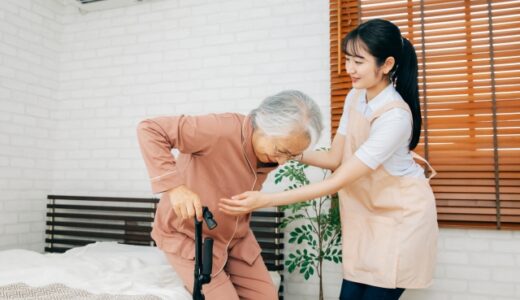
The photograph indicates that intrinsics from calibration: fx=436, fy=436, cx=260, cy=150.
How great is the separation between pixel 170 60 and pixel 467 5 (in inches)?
83.8

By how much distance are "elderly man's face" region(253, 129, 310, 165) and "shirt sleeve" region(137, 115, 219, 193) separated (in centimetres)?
16

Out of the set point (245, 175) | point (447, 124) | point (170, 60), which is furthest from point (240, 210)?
point (170, 60)

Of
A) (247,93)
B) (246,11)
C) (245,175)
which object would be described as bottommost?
(245,175)

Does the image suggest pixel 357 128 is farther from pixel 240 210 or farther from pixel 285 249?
pixel 285 249

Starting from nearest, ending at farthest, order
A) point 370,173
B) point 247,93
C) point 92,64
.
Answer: point 370,173 → point 247,93 → point 92,64

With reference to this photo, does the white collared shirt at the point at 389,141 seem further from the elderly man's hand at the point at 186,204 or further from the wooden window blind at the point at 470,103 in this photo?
the wooden window blind at the point at 470,103

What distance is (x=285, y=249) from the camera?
2977 millimetres

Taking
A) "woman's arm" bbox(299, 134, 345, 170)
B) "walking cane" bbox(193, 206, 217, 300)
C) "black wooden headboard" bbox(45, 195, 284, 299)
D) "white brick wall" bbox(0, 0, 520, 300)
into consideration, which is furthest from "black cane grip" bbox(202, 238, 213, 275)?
"white brick wall" bbox(0, 0, 520, 300)

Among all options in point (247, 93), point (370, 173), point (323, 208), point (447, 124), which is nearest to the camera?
point (370, 173)

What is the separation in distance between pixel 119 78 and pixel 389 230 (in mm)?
2675

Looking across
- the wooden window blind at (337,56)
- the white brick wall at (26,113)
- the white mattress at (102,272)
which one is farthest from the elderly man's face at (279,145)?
the white brick wall at (26,113)

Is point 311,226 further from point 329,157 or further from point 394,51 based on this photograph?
point 394,51

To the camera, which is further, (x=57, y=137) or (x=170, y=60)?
(x=57, y=137)

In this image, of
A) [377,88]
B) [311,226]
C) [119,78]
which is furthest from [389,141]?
[119,78]
